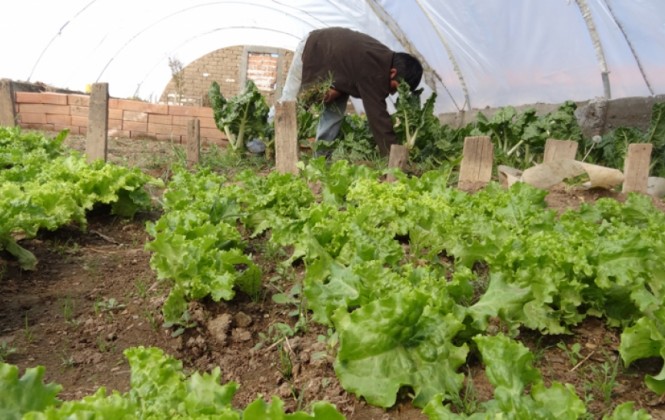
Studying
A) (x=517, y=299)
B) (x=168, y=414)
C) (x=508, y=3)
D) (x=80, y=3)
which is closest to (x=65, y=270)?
(x=168, y=414)

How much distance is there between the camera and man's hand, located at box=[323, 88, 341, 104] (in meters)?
7.80

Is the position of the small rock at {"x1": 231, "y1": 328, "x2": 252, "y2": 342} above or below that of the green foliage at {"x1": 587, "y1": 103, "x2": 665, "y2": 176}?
below

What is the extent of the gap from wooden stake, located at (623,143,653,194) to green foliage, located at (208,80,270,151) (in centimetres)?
498

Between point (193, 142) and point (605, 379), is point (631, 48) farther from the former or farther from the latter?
point (605, 379)

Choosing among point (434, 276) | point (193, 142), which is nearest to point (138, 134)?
point (193, 142)

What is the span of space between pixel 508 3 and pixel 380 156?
289cm

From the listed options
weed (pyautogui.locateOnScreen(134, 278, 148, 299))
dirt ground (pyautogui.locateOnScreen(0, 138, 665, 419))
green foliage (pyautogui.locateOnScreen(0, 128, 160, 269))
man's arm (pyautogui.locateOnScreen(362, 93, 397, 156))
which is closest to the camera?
dirt ground (pyautogui.locateOnScreen(0, 138, 665, 419))

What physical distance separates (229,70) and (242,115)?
13.5 metres

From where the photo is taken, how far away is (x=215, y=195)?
423cm

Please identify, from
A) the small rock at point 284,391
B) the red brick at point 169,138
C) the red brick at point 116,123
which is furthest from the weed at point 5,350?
the red brick at point 116,123

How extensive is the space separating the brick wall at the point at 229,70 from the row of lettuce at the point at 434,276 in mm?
17549

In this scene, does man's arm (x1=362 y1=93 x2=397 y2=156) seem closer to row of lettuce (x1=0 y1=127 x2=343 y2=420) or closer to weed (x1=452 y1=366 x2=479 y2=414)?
row of lettuce (x1=0 y1=127 x2=343 y2=420)

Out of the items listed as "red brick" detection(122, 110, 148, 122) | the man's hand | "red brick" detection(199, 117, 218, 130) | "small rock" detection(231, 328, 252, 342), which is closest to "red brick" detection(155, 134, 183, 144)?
"red brick" detection(122, 110, 148, 122)

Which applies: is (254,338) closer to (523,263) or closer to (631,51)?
(523,263)
